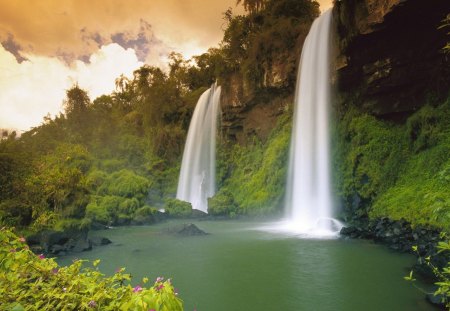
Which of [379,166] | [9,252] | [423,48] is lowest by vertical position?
[9,252]

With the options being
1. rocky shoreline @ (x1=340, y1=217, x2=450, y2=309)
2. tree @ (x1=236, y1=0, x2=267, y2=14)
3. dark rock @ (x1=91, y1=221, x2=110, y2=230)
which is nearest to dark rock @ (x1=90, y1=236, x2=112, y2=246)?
dark rock @ (x1=91, y1=221, x2=110, y2=230)

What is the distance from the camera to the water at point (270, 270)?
7176 millimetres

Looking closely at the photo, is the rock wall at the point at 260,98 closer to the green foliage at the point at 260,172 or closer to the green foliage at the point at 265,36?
the green foliage at the point at 265,36

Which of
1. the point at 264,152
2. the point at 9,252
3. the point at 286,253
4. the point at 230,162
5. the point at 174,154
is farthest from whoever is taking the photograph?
the point at 174,154

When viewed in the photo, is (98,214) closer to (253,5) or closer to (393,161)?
(393,161)

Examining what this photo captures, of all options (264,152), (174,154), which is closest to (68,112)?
(174,154)

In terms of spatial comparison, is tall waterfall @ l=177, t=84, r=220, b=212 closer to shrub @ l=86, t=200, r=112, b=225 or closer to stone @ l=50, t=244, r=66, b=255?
shrub @ l=86, t=200, r=112, b=225

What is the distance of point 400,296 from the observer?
727 centimetres

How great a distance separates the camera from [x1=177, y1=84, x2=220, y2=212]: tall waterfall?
30938mm

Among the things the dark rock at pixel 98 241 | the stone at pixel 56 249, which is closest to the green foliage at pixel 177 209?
the dark rock at pixel 98 241

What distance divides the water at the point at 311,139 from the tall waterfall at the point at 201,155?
10.6m

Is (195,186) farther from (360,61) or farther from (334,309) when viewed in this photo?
(334,309)

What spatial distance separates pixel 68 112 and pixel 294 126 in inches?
1106

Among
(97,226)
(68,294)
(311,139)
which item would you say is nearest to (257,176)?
(311,139)
